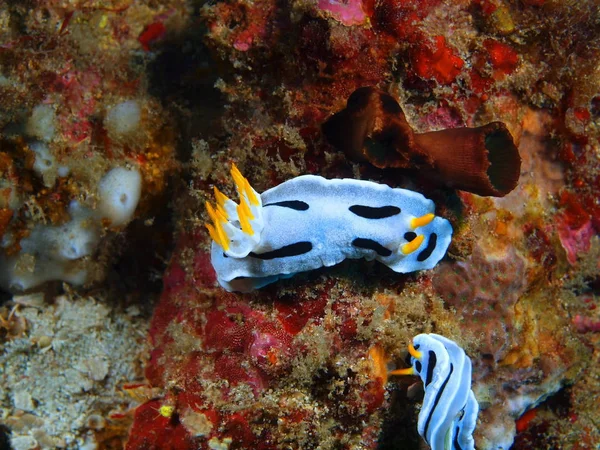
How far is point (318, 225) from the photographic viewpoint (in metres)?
3.09

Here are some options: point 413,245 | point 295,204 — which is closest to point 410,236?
point 413,245

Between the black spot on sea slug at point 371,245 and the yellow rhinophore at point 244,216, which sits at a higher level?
the yellow rhinophore at point 244,216

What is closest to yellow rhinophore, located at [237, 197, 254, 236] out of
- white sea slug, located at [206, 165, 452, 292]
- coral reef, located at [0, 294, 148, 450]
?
white sea slug, located at [206, 165, 452, 292]

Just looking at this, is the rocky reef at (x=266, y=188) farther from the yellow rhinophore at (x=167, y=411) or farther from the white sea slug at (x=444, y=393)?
the white sea slug at (x=444, y=393)

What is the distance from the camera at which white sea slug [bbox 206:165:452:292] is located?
10.1 feet

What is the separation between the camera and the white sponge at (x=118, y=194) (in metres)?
4.12

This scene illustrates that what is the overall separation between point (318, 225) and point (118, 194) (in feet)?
7.04

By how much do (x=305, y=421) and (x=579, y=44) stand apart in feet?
12.4

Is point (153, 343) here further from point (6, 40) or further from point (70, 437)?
point (6, 40)

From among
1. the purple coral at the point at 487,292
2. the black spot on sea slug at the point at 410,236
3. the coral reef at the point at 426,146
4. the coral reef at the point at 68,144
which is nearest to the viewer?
the coral reef at the point at 426,146

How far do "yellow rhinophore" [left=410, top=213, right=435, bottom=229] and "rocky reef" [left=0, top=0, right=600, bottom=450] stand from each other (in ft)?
1.03

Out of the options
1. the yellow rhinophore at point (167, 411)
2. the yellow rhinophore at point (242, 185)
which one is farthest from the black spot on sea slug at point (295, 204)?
the yellow rhinophore at point (167, 411)

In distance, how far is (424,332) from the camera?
11.5 ft

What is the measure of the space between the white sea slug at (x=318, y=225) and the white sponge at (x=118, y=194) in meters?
1.48
